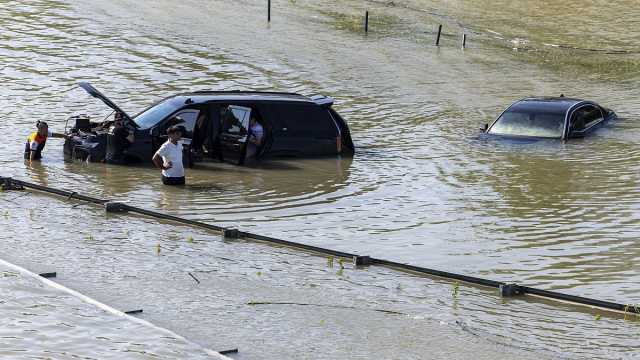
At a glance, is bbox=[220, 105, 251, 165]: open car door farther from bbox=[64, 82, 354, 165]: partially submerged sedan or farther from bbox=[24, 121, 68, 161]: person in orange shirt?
bbox=[24, 121, 68, 161]: person in orange shirt

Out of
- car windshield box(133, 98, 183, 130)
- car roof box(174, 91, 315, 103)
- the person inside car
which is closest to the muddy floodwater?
the person inside car

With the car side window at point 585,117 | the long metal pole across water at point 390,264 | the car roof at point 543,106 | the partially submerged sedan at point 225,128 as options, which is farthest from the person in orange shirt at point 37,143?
the car side window at point 585,117

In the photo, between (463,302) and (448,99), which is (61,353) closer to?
(463,302)

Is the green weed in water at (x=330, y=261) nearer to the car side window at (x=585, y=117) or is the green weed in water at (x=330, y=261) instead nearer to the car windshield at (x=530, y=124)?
the car windshield at (x=530, y=124)

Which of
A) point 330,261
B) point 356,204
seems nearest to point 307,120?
point 356,204

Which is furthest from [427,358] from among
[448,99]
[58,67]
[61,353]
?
[58,67]

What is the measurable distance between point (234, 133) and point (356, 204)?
4.34 m

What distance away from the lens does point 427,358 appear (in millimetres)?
9938

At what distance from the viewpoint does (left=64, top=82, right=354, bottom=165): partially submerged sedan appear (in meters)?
21.2

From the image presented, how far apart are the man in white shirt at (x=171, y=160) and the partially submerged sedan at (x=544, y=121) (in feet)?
27.0

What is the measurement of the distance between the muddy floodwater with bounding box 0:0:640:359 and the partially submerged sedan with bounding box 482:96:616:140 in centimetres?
42

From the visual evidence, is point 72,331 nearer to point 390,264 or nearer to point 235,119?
point 390,264

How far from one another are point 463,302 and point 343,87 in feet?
74.3

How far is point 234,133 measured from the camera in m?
21.8
